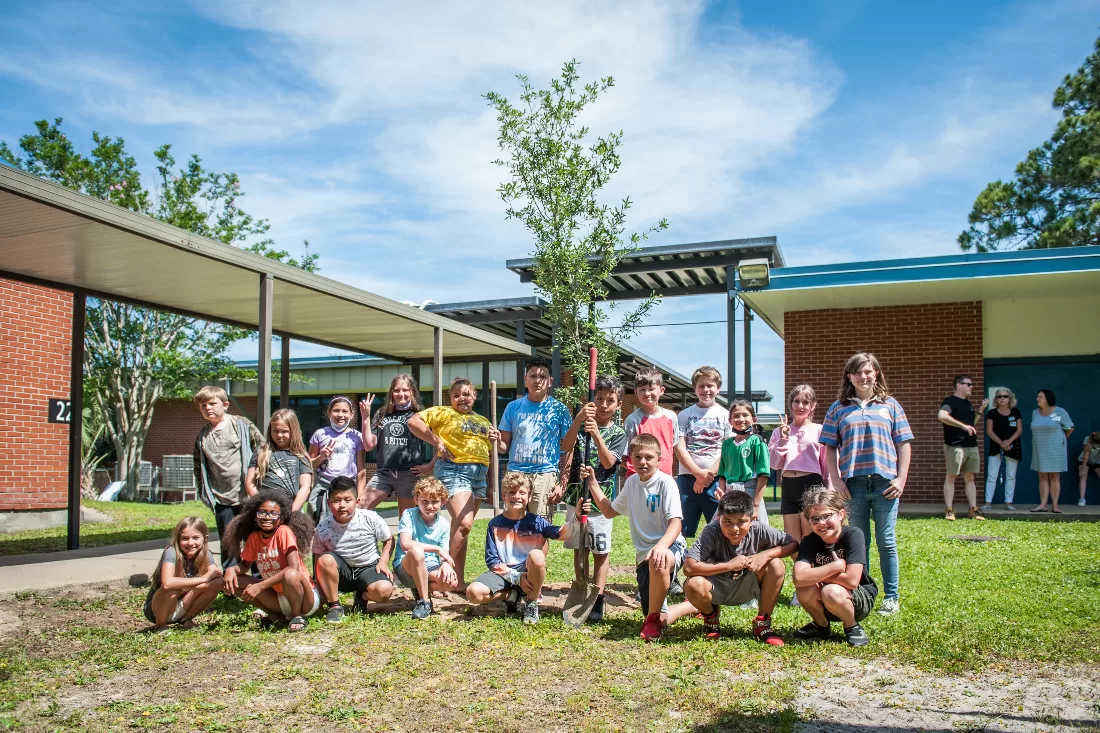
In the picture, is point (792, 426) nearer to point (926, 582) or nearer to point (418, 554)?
point (926, 582)

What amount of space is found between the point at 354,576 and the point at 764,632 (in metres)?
2.61

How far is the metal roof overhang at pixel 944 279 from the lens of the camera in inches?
420

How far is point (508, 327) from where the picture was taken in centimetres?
2119

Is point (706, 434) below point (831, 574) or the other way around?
the other way around

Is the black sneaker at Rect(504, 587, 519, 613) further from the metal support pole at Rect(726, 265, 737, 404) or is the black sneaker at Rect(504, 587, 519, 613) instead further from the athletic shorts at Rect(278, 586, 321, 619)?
the metal support pole at Rect(726, 265, 737, 404)

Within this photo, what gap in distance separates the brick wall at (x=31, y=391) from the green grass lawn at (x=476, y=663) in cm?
664

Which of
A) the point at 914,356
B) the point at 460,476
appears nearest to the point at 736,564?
the point at 460,476

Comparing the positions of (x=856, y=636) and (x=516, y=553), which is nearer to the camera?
(x=856, y=636)

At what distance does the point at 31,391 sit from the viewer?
38.1 ft

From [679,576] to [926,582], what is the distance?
5.98 ft

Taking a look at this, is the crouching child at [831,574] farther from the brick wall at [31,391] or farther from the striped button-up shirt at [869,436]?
the brick wall at [31,391]

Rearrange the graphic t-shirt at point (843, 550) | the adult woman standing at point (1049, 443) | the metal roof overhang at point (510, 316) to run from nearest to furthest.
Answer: the graphic t-shirt at point (843, 550) → the adult woman standing at point (1049, 443) → the metal roof overhang at point (510, 316)

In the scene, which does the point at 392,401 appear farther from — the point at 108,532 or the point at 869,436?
the point at 108,532

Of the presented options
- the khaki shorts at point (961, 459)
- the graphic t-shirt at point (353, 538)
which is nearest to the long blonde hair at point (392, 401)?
the graphic t-shirt at point (353, 538)
